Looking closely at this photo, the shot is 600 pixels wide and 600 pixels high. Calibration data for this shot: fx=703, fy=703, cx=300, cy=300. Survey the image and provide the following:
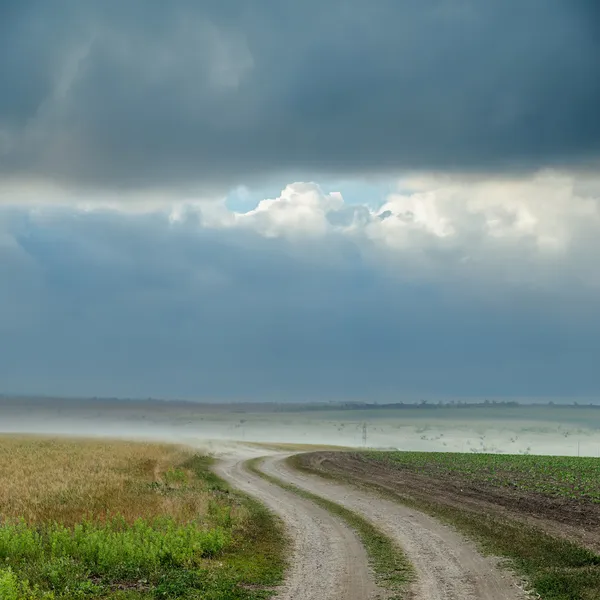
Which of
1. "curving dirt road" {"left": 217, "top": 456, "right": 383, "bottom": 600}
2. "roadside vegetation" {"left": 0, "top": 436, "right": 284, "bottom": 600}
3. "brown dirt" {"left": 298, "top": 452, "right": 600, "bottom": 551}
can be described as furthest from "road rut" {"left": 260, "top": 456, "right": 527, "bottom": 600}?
"roadside vegetation" {"left": 0, "top": 436, "right": 284, "bottom": 600}

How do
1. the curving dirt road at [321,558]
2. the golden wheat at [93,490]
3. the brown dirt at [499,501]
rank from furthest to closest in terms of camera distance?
1. the brown dirt at [499,501]
2. the golden wheat at [93,490]
3. the curving dirt road at [321,558]

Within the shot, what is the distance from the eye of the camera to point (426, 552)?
71.6ft

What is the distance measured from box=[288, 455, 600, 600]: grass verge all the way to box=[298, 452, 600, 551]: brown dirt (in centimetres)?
126

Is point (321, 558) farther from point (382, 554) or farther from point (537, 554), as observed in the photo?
point (537, 554)

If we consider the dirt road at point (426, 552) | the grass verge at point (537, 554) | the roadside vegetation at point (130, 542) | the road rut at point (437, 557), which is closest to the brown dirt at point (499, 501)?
the grass verge at point (537, 554)

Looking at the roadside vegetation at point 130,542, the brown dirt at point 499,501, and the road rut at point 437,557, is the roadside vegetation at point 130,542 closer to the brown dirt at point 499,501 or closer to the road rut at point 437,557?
the road rut at point 437,557

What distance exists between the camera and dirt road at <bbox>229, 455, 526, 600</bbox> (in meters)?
17.2

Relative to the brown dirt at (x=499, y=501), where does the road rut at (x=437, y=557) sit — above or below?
above

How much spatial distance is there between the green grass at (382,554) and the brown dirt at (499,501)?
5812 mm

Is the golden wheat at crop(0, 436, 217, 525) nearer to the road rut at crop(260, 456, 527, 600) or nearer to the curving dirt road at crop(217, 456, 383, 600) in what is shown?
the curving dirt road at crop(217, 456, 383, 600)

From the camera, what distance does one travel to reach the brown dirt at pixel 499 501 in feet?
89.2

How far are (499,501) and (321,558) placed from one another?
1677 cm

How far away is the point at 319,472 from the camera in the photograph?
2030 inches

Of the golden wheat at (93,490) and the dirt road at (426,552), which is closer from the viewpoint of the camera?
the dirt road at (426,552)
